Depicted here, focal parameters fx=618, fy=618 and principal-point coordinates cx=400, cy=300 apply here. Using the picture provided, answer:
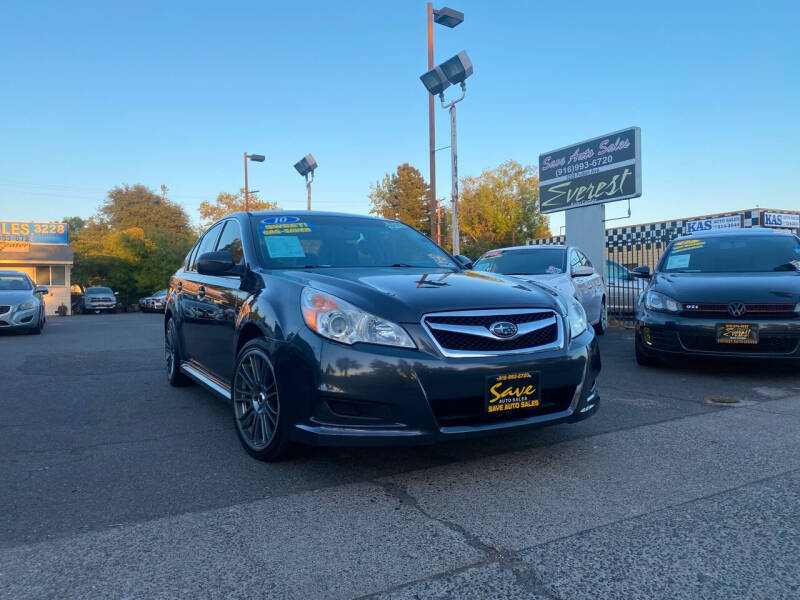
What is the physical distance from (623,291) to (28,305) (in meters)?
12.2

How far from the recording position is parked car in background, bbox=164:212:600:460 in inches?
117

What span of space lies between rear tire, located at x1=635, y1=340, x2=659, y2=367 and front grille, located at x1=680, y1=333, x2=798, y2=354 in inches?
28.2

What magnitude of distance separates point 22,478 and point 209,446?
1.02 metres

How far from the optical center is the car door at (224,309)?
4.05 metres

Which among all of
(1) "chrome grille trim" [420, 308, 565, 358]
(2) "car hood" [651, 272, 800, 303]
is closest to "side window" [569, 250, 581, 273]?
(2) "car hood" [651, 272, 800, 303]

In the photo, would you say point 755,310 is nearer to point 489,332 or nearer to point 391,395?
point 489,332

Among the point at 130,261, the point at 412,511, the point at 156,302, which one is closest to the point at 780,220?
the point at 412,511

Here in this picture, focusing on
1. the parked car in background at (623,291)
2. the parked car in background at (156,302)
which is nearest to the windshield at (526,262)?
the parked car in background at (623,291)

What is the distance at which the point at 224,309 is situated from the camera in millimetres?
4250

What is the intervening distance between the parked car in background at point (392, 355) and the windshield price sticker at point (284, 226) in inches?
12.0

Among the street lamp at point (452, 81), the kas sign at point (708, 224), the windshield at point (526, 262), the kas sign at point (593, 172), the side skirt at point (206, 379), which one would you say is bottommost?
the side skirt at point (206, 379)

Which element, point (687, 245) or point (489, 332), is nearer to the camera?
point (489, 332)

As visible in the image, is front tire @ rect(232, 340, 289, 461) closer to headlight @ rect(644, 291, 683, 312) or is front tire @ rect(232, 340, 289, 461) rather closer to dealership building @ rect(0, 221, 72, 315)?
headlight @ rect(644, 291, 683, 312)

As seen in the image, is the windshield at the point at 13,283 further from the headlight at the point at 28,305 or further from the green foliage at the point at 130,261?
the green foliage at the point at 130,261
